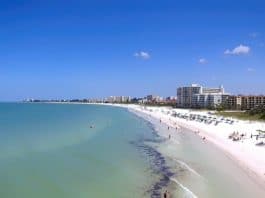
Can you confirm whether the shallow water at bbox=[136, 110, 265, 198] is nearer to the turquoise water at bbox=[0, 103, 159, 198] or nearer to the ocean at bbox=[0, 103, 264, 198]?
the ocean at bbox=[0, 103, 264, 198]

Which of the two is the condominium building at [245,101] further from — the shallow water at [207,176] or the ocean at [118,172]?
the shallow water at [207,176]

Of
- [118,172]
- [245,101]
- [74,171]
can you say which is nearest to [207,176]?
[118,172]

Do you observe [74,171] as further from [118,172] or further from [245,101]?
[245,101]

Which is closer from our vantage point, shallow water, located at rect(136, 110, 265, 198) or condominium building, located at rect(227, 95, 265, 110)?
shallow water, located at rect(136, 110, 265, 198)

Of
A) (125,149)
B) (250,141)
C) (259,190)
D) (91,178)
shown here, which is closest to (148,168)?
(91,178)

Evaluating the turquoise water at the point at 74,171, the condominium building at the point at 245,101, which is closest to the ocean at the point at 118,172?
the turquoise water at the point at 74,171

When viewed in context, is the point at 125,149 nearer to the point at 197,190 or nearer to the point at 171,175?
the point at 171,175

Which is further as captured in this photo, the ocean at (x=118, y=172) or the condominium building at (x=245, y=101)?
the condominium building at (x=245, y=101)

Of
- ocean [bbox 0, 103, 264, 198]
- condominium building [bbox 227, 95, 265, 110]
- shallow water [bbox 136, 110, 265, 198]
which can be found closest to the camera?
shallow water [bbox 136, 110, 265, 198]

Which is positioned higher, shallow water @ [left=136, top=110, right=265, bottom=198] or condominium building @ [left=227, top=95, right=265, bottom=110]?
condominium building @ [left=227, top=95, right=265, bottom=110]

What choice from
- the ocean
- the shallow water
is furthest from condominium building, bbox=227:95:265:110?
the shallow water

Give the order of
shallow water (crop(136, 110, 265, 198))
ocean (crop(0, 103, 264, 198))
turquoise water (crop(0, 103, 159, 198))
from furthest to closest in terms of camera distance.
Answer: turquoise water (crop(0, 103, 159, 198)) < ocean (crop(0, 103, 264, 198)) < shallow water (crop(136, 110, 265, 198))
